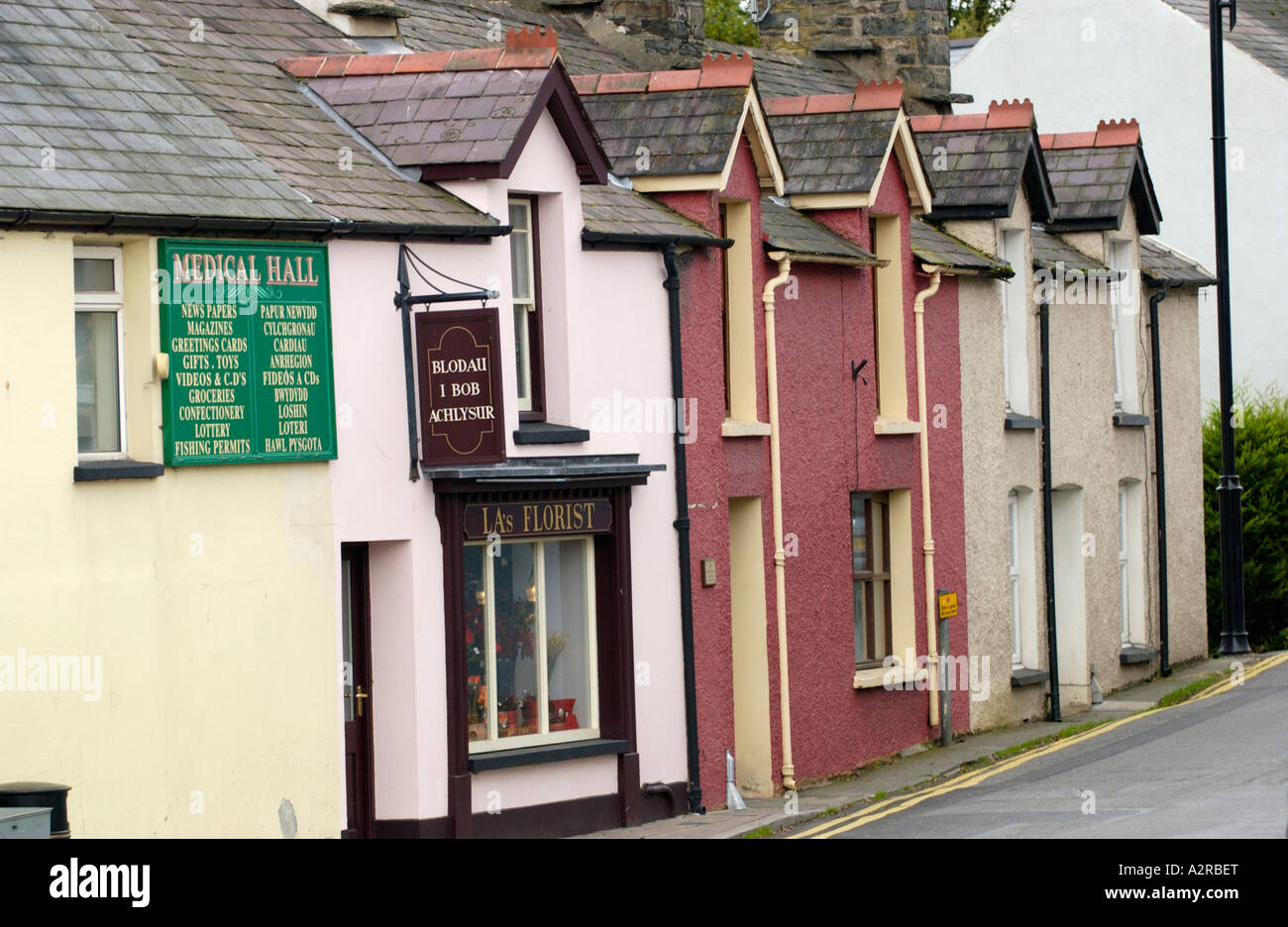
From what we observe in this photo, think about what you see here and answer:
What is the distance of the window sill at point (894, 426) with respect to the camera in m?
22.0

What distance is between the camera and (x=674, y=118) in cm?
1956

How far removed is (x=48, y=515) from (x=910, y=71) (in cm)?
2060

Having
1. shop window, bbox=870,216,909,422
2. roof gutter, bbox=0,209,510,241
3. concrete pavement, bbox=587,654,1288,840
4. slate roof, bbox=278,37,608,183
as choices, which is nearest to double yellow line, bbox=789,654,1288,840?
concrete pavement, bbox=587,654,1288,840

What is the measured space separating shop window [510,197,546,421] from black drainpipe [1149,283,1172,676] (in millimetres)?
14056

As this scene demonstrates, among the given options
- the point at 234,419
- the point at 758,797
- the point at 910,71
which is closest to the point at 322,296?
the point at 234,419

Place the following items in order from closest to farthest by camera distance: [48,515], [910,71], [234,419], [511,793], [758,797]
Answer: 1. [48,515]
2. [234,419]
3. [511,793]
4. [758,797]
5. [910,71]

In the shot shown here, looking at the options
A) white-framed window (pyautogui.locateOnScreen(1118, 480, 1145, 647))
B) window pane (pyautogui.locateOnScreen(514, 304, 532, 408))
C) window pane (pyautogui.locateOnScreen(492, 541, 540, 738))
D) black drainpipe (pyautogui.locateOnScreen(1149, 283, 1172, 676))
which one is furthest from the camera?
black drainpipe (pyautogui.locateOnScreen(1149, 283, 1172, 676))

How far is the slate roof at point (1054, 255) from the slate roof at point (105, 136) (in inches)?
527

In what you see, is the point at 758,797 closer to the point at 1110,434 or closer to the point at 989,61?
the point at 1110,434

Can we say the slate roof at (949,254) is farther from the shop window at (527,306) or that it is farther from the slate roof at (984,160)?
the shop window at (527,306)

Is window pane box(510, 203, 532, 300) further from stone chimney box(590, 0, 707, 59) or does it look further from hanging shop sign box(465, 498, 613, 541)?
stone chimney box(590, 0, 707, 59)

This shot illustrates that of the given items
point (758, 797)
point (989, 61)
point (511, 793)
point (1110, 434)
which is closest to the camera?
point (511, 793)

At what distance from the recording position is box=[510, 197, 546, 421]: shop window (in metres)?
17.3

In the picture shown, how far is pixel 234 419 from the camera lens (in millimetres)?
14477
